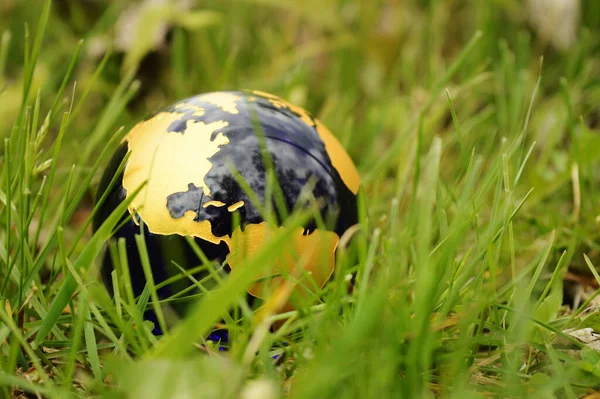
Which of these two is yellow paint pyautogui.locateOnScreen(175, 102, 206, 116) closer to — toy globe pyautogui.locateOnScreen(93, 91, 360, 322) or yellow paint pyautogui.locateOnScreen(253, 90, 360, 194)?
toy globe pyautogui.locateOnScreen(93, 91, 360, 322)

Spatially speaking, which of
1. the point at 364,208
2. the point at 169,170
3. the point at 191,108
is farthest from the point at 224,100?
the point at 364,208

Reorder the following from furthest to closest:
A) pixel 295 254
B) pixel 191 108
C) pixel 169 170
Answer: pixel 191 108, pixel 169 170, pixel 295 254

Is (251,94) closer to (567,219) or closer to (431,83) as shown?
(567,219)

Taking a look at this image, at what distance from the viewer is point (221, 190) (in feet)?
4.52

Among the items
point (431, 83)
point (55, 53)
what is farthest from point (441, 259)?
point (55, 53)

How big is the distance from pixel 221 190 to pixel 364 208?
1.00 ft

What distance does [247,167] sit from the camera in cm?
140

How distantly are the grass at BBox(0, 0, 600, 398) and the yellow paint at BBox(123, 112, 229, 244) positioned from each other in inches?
4.1

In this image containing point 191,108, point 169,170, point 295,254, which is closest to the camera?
point 295,254

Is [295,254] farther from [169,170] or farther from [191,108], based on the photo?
[191,108]

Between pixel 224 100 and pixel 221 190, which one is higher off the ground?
pixel 224 100

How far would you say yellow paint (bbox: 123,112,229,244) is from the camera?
1.37m

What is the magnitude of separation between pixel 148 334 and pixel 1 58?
1.04 m

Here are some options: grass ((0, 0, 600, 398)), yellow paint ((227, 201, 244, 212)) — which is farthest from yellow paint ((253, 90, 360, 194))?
yellow paint ((227, 201, 244, 212))
